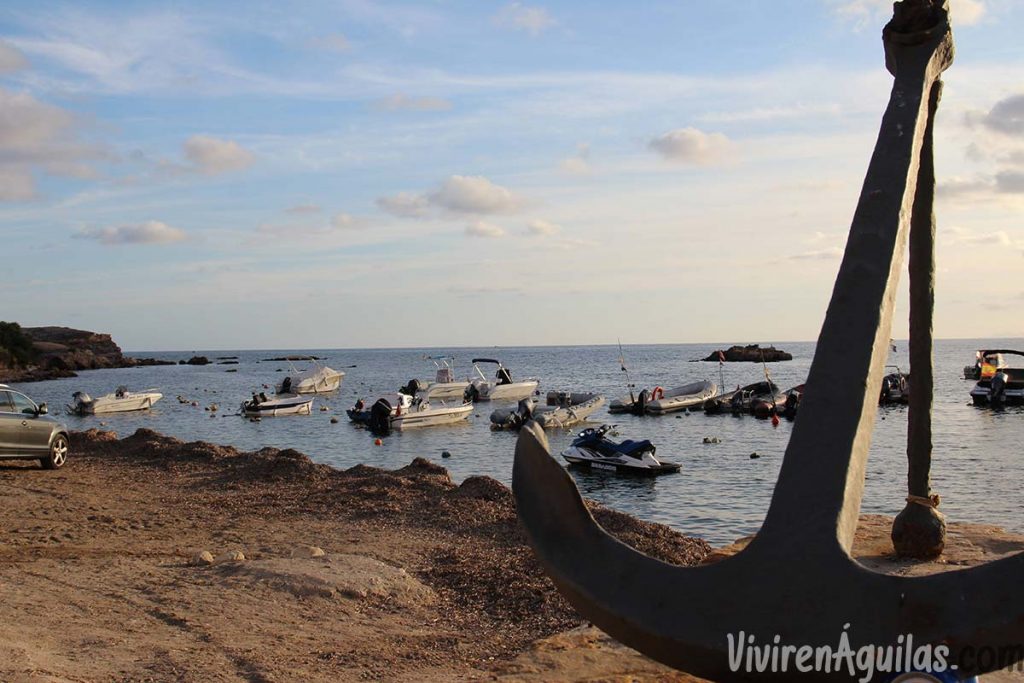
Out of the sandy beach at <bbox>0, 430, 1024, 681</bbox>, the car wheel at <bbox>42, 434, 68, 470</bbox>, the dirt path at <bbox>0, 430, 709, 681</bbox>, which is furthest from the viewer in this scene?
the car wheel at <bbox>42, 434, 68, 470</bbox>

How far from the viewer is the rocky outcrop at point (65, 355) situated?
100m

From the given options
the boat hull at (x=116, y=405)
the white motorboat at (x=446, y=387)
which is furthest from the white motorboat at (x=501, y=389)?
the boat hull at (x=116, y=405)

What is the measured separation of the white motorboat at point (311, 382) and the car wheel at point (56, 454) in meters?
43.8

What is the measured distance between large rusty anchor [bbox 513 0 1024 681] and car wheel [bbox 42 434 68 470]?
16457mm

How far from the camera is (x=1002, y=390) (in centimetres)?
4653

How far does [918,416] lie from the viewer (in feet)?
21.8

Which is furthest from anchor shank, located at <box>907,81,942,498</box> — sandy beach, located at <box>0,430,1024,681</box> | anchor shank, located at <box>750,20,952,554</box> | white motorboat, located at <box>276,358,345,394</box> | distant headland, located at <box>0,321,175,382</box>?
distant headland, located at <box>0,321,175,382</box>

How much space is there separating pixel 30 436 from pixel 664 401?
1381 inches

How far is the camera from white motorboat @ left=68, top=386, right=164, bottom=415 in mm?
48906

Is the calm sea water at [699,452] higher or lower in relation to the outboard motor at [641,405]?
lower

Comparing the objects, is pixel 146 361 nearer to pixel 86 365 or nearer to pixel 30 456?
pixel 86 365

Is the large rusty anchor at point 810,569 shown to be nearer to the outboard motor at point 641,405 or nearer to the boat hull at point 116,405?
the outboard motor at point 641,405

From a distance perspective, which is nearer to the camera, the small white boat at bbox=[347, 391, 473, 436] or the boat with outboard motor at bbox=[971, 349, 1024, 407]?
the small white boat at bbox=[347, 391, 473, 436]

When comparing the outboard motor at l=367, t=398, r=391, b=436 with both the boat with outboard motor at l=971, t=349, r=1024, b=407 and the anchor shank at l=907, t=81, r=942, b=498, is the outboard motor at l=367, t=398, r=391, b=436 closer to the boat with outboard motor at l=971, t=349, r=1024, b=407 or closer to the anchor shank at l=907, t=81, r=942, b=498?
the boat with outboard motor at l=971, t=349, r=1024, b=407
